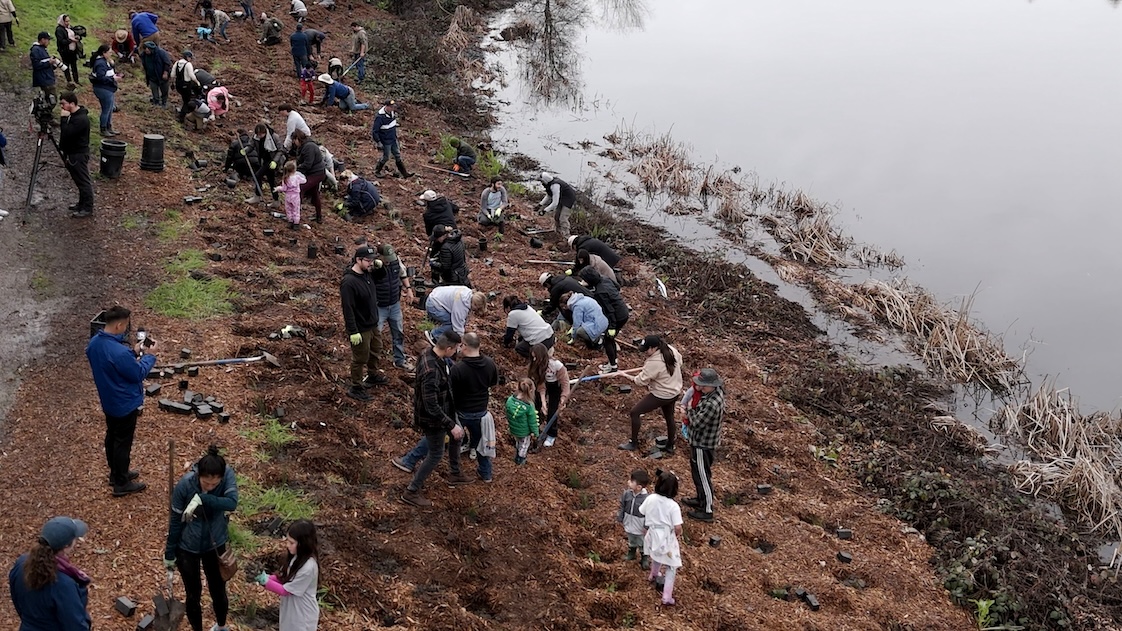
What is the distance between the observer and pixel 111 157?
1548 centimetres

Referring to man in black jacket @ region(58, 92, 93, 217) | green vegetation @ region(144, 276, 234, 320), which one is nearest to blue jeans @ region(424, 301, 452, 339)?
green vegetation @ region(144, 276, 234, 320)

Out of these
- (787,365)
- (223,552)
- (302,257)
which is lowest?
(787,365)

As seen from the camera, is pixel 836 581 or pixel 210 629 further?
pixel 836 581

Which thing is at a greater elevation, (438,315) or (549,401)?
(438,315)

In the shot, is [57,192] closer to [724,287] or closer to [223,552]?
[223,552]

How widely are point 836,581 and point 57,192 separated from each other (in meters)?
13.6

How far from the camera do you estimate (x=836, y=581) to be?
1004cm

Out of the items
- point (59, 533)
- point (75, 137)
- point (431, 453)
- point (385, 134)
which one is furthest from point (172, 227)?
point (59, 533)

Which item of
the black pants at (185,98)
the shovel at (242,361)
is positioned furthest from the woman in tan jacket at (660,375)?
the black pants at (185,98)

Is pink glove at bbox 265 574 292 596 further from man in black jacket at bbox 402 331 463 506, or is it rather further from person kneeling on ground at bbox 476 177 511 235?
person kneeling on ground at bbox 476 177 511 235

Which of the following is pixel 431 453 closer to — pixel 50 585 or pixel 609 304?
pixel 50 585

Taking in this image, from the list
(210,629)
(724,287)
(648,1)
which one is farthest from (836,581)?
(648,1)

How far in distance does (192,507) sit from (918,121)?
28754mm

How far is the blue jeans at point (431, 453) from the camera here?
28.9 ft
